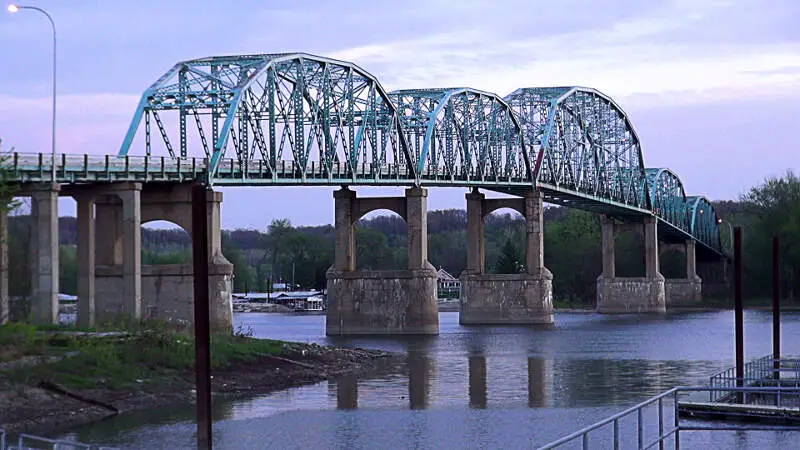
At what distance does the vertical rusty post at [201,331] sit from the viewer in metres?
33.2

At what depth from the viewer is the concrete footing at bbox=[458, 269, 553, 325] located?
469ft

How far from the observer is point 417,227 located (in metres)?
124

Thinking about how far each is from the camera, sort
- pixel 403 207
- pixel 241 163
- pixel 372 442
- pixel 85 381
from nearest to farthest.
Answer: pixel 372 442
pixel 85 381
pixel 241 163
pixel 403 207

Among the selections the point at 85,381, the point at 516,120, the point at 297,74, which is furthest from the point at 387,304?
the point at 85,381

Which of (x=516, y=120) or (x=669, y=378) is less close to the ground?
(x=516, y=120)

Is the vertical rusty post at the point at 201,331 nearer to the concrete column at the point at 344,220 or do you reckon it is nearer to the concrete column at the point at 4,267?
the concrete column at the point at 4,267

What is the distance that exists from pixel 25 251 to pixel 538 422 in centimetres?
2771

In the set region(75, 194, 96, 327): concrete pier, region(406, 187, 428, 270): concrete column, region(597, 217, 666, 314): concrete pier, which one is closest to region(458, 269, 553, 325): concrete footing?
region(406, 187, 428, 270): concrete column

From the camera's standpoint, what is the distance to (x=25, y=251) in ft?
219

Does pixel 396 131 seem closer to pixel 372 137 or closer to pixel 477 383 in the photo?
pixel 372 137

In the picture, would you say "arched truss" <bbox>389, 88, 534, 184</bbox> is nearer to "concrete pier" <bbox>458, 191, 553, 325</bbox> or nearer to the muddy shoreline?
"concrete pier" <bbox>458, 191, 553, 325</bbox>

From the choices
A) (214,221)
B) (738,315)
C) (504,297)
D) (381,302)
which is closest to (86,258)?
(214,221)

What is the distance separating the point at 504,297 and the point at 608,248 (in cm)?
5046

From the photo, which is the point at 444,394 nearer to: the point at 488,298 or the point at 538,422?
the point at 538,422
